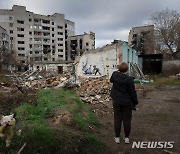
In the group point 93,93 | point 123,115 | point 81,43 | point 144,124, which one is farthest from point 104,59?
point 81,43

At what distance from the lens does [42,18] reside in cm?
8138

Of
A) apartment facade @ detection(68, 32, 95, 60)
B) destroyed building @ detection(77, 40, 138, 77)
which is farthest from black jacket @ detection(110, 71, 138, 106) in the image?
apartment facade @ detection(68, 32, 95, 60)

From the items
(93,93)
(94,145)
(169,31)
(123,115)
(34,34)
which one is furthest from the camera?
(34,34)

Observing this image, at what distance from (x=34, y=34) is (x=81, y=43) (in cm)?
1675

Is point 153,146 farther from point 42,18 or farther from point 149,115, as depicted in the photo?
point 42,18

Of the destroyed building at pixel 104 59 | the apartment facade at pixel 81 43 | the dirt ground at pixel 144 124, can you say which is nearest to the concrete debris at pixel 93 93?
the dirt ground at pixel 144 124

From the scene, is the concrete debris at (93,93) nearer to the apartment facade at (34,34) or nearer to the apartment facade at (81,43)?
the apartment facade at (34,34)

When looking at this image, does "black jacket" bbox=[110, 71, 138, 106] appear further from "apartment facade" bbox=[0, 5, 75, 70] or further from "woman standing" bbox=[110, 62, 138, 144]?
"apartment facade" bbox=[0, 5, 75, 70]

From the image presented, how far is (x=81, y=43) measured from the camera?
87.6 m

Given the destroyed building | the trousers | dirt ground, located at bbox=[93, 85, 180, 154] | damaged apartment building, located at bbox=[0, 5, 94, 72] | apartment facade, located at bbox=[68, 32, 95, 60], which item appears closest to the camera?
dirt ground, located at bbox=[93, 85, 180, 154]

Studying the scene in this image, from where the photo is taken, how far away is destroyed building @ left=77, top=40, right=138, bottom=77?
1883 centimetres

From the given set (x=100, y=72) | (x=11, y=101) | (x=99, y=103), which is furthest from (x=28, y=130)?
(x=100, y=72)

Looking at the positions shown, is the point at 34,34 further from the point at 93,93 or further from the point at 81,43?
the point at 93,93

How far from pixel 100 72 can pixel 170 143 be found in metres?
14.0
